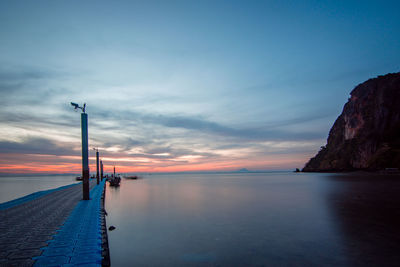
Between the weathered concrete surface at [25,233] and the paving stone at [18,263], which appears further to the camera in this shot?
the weathered concrete surface at [25,233]

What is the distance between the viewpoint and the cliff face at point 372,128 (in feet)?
360

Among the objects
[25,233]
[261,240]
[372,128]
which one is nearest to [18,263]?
[25,233]

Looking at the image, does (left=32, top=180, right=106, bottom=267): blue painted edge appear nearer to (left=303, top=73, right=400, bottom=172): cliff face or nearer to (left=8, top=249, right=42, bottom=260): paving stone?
(left=8, top=249, right=42, bottom=260): paving stone

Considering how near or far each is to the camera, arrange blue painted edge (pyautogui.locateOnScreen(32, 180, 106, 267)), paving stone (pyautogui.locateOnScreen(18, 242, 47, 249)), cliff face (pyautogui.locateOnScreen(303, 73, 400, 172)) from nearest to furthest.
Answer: blue painted edge (pyautogui.locateOnScreen(32, 180, 106, 267)) → paving stone (pyautogui.locateOnScreen(18, 242, 47, 249)) → cliff face (pyautogui.locateOnScreen(303, 73, 400, 172))

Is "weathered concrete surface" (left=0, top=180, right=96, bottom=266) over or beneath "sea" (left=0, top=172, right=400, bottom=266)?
over

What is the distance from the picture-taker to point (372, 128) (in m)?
118

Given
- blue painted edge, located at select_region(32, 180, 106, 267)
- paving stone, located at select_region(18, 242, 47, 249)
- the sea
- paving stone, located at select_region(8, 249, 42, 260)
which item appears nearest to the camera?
blue painted edge, located at select_region(32, 180, 106, 267)

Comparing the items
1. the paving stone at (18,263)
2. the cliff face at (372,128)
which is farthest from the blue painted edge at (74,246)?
the cliff face at (372,128)

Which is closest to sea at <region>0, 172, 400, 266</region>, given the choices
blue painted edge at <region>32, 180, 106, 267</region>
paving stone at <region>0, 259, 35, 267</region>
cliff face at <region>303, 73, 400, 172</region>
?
blue painted edge at <region>32, 180, 106, 267</region>

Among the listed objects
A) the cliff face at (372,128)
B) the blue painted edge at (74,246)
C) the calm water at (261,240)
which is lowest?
the calm water at (261,240)

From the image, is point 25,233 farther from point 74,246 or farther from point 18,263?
point 18,263

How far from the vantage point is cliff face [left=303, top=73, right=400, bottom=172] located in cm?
10981

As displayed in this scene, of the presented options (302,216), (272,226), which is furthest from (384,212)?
(272,226)

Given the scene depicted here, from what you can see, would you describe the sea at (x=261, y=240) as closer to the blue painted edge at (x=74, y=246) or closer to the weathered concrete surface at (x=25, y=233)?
the blue painted edge at (x=74, y=246)
